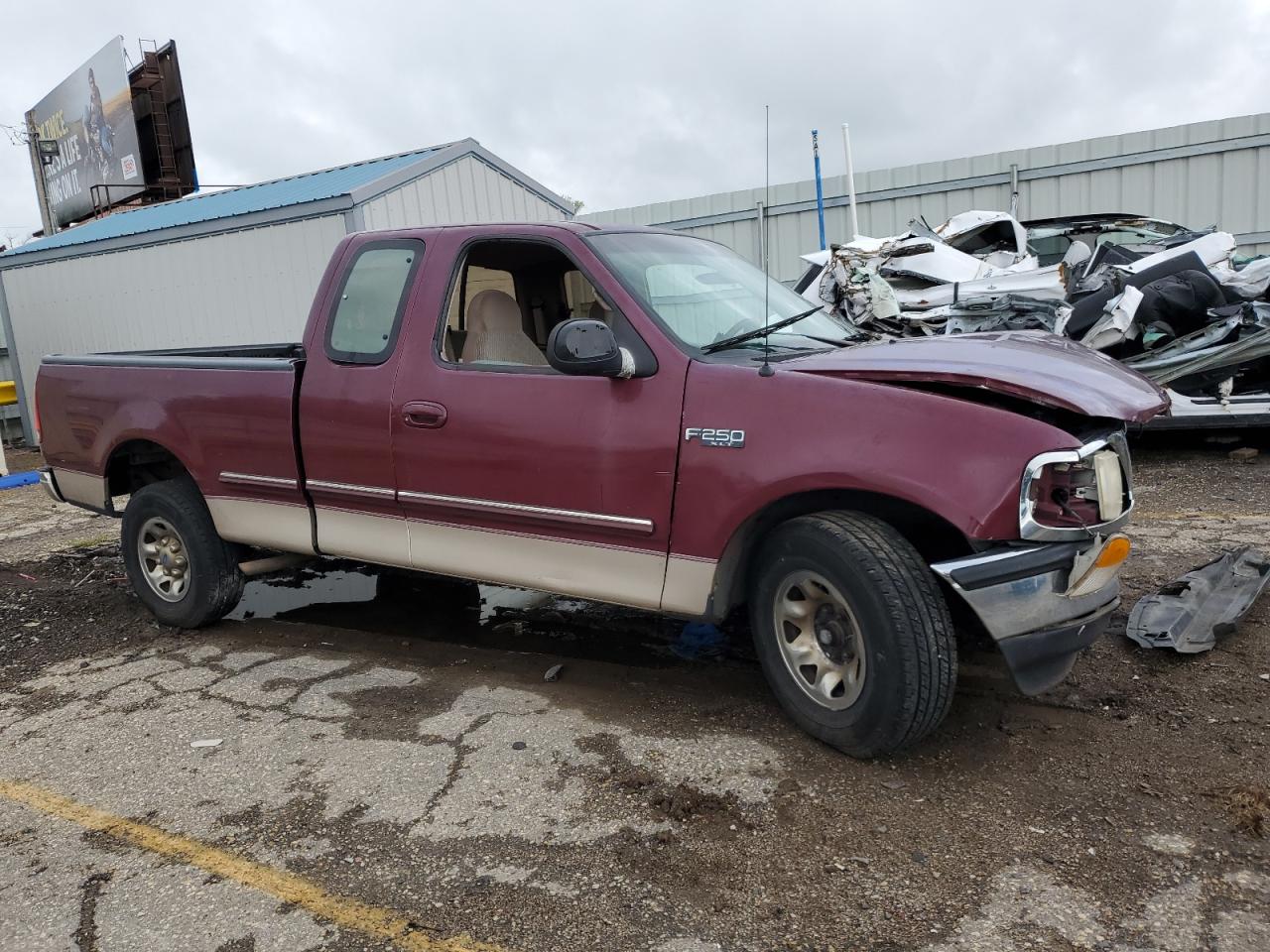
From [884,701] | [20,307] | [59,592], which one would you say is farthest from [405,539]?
[20,307]

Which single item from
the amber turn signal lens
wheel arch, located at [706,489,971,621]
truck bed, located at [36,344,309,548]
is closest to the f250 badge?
wheel arch, located at [706,489,971,621]

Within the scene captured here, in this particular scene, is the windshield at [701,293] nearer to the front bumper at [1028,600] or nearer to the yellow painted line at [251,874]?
the front bumper at [1028,600]

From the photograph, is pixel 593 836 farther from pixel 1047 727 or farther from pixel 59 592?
pixel 59 592

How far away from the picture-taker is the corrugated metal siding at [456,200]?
407 inches

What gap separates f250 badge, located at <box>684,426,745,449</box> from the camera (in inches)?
134

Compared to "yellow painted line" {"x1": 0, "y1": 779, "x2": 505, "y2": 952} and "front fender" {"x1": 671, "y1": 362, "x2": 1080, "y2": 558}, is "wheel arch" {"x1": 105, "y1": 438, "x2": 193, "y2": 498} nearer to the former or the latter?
"yellow painted line" {"x1": 0, "y1": 779, "x2": 505, "y2": 952}

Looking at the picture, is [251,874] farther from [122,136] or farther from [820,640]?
[122,136]

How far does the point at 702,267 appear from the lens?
423 cm

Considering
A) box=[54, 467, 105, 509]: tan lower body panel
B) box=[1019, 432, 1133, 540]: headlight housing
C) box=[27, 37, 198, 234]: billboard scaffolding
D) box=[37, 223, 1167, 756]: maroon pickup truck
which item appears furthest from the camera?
box=[27, 37, 198, 234]: billboard scaffolding

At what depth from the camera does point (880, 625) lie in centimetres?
311

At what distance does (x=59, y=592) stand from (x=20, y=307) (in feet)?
35.9

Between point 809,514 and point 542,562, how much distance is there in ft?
3.68

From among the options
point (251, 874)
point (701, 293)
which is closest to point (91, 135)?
point (701, 293)

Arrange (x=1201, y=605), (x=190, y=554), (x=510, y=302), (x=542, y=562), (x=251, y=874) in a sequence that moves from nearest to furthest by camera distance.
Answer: (x=251, y=874), (x=542, y=562), (x=1201, y=605), (x=510, y=302), (x=190, y=554)
